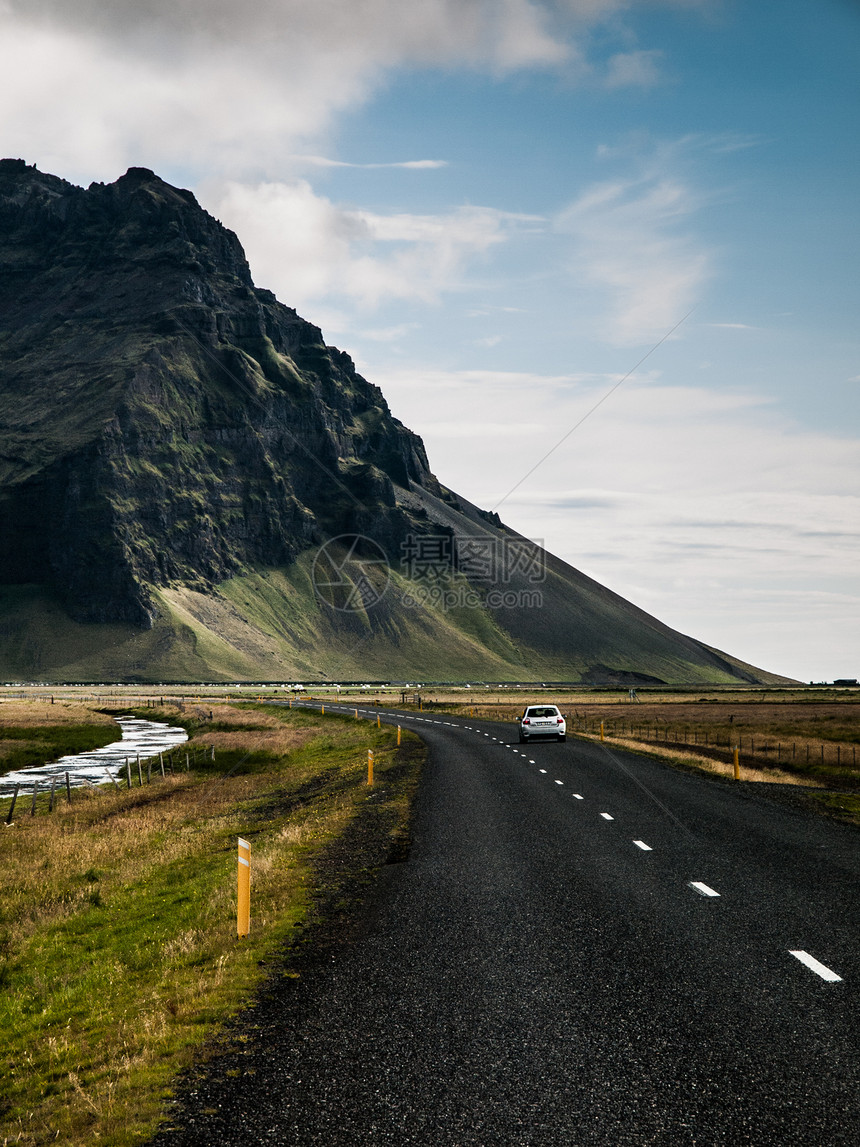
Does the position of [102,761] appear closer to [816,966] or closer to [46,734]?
[46,734]

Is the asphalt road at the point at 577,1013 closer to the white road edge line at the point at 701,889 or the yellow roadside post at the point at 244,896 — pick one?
the white road edge line at the point at 701,889

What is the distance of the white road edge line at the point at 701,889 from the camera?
440 inches

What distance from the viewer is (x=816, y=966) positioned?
8203 millimetres

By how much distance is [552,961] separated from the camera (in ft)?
28.2

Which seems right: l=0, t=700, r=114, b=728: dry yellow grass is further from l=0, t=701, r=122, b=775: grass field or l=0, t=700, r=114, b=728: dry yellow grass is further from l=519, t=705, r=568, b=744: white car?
l=519, t=705, r=568, b=744: white car

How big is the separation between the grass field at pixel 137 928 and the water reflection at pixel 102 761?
413 inches

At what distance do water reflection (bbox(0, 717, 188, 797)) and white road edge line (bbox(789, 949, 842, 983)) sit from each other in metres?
34.8

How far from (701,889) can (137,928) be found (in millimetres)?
7590

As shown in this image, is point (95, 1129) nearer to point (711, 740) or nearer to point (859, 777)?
point (859, 777)

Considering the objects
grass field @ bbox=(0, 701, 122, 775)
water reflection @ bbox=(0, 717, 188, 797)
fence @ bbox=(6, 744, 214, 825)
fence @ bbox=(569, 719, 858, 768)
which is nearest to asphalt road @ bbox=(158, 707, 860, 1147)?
fence @ bbox=(6, 744, 214, 825)

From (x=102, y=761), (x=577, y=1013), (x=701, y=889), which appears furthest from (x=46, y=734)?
(x=577, y=1013)

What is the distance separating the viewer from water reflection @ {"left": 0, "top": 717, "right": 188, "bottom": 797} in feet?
135

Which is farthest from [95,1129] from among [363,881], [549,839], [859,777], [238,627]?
[238,627]

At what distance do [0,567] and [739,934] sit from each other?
8115 inches
